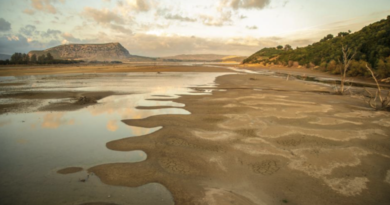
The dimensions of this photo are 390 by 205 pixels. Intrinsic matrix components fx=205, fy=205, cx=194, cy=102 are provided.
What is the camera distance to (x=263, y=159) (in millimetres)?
5840

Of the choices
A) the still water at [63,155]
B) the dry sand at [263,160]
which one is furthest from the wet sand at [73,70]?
the dry sand at [263,160]

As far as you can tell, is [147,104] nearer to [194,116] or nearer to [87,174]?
[194,116]

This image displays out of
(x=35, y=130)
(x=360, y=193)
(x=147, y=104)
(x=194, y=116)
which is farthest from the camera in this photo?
(x=147, y=104)

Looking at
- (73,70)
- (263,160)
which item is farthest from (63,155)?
(73,70)

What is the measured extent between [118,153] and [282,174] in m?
4.65

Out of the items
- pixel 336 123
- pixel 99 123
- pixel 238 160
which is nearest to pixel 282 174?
pixel 238 160

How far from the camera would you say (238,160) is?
5.83 metres

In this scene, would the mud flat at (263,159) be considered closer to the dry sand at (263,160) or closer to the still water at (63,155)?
the dry sand at (263,160)

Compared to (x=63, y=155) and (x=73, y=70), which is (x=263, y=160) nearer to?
(x=63, y=155)

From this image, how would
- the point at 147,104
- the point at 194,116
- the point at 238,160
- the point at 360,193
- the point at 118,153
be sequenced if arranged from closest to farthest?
1. the point at 360,193
2. the point at 238,160
3. the point at 118,153
4. the point at 194,116
5. the point at 147,104

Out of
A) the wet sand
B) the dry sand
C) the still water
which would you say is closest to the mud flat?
the dry sand

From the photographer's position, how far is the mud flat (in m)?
4.34

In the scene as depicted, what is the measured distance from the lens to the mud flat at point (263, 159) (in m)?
4.34

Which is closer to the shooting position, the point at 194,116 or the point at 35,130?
the point at 35,130
